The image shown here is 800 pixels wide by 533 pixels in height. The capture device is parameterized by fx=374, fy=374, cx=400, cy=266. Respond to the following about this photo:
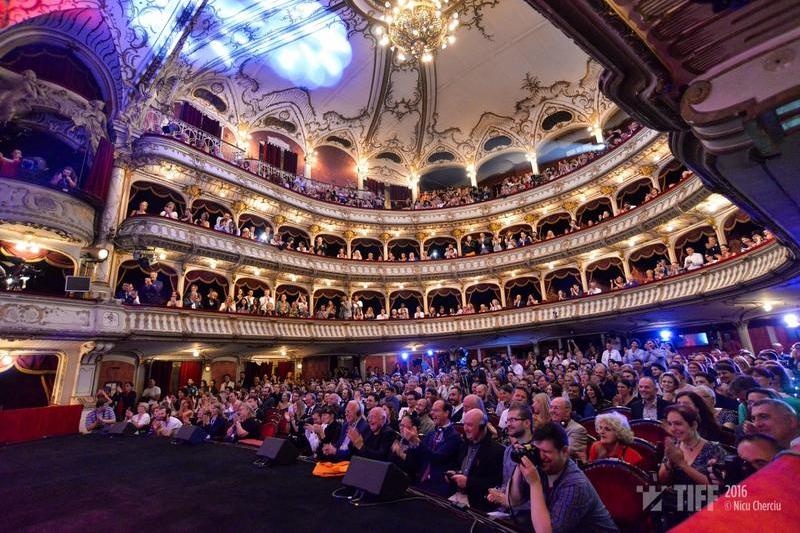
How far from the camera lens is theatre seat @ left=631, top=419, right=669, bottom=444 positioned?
374 cm

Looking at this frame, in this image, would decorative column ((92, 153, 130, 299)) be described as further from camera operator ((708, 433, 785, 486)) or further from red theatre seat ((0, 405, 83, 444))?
camera operator ((708, 433, 785, 486))

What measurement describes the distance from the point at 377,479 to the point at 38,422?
Answer: 987 cm

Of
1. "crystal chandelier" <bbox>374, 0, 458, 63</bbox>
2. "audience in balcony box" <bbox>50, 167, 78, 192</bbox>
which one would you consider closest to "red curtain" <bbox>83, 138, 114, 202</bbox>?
"audience in balcony box" <bbox>50, 167, 78, 192</bbox>

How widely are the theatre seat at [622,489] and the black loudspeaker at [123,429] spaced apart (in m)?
8.88

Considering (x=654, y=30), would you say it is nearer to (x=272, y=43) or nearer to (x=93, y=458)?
(x=93, y=458)

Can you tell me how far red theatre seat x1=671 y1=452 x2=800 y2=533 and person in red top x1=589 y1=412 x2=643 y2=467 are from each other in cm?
144

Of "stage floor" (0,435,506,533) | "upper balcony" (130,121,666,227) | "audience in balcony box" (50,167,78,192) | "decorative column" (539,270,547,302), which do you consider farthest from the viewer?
"decorative column" (539,270,547,302)

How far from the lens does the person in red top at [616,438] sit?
120 inches

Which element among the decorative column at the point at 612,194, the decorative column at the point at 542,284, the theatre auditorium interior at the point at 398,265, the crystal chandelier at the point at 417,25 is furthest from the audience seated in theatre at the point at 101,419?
the decorative column at the point at 612,194

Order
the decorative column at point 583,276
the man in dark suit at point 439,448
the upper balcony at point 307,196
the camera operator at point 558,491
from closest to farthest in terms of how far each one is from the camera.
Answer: the camera operator at point 558,491
the man in dark suit at point 439,448
the upper balcony at point 307,196
the decorative column at point 583,276

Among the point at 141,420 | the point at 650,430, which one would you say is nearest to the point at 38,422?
the point at 141,420

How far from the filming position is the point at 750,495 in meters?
1.48

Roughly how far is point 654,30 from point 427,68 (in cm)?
2015

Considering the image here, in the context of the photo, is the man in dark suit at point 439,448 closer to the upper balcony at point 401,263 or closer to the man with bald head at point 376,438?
the man with bald head at point 376,438
